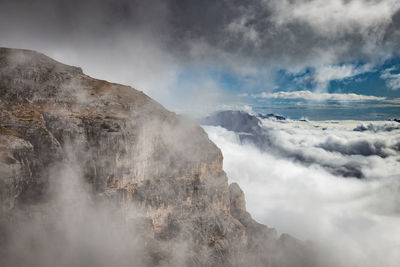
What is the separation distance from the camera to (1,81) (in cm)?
6319

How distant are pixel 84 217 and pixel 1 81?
41872mm

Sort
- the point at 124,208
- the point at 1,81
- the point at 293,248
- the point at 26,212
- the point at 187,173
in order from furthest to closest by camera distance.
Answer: the point at 293,248 < the point at 187,173 < the point at 124,208 < the point at 1,81 < the point at 26,212

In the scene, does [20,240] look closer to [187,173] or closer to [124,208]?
[124,208]

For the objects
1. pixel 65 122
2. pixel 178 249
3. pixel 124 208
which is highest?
pixel 65 122

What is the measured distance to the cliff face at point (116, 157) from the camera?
54938mm

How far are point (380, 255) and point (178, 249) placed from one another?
18341 centimetres

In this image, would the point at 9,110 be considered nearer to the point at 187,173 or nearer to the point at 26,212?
the point at 26,212

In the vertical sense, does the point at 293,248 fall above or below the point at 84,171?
below

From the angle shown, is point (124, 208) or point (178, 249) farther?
point (178, 249)

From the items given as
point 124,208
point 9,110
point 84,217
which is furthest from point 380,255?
point 9,110

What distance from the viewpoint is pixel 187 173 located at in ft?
293

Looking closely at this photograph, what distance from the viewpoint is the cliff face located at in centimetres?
5494

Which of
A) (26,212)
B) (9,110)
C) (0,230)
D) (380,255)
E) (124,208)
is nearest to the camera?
(0,230)

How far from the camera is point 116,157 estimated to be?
70.2 m
